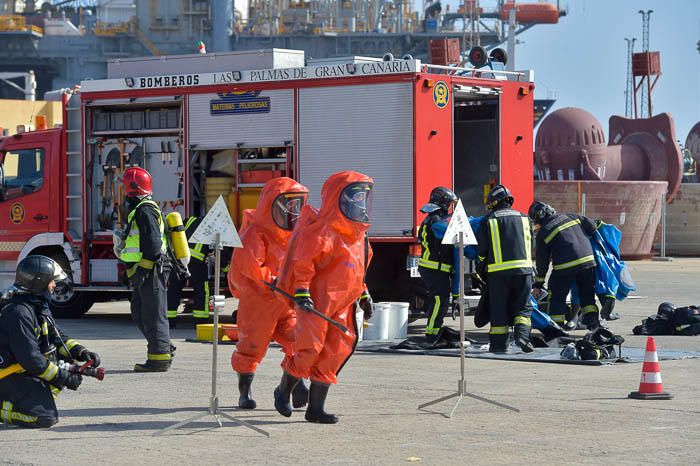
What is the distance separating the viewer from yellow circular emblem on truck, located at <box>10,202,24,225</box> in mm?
17141

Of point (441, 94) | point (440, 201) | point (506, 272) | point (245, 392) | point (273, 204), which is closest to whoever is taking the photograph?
point (245, 392)

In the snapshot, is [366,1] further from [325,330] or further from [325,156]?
[325,330]

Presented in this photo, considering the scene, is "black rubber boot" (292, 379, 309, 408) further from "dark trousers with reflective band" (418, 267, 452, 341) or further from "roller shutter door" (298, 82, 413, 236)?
"roller shutter door" (298, 82, 413, 236)

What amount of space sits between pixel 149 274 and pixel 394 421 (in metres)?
3.55

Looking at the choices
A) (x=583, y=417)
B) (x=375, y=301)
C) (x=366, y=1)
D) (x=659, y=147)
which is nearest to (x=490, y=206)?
(x=375, y=301)

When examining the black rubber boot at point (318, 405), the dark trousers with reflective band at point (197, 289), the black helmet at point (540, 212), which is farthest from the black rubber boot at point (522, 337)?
the dark trousers with reflective band at point (197, 289)

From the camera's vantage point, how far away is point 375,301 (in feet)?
51.0

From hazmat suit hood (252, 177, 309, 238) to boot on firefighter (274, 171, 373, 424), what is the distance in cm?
82

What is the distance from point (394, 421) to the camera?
8758 mm

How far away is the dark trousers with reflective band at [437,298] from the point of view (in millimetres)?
13297

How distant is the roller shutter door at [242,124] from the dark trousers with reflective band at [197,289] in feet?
5.44

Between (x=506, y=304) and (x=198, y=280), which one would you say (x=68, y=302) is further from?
(x=506, y=304)

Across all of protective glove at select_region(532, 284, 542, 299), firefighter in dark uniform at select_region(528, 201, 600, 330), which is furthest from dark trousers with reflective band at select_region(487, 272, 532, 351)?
firefighter in dark uniform at select_region(528, 201, 600, 330)

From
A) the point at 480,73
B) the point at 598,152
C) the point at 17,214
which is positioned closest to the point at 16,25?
the point at 598,152
